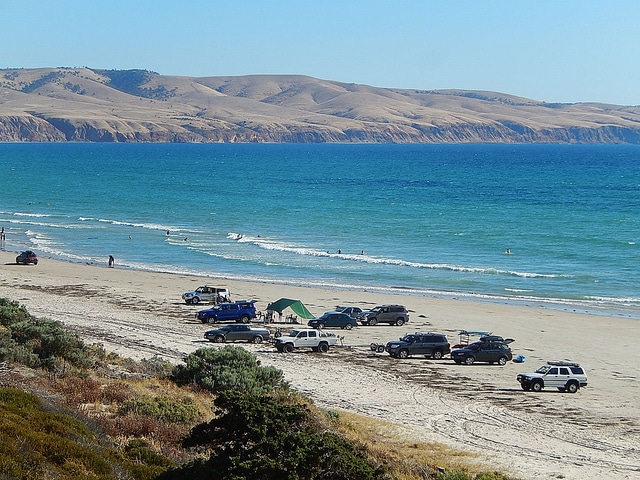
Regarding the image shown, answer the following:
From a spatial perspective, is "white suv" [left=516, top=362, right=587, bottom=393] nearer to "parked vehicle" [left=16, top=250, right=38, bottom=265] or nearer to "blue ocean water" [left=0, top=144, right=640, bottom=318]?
"blue ocean water" [left=0, top=144, right=640, bottom=318]

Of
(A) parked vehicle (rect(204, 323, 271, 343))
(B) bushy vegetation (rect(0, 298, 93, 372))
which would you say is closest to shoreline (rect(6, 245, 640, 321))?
(A) parked vehicle (rect(204, 323, 271, 343))

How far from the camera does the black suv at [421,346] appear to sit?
3166 centimetres

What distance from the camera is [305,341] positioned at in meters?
32.2

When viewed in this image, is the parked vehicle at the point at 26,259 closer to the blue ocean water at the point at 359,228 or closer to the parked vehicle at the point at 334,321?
the blue ocean water at the point at 359,228

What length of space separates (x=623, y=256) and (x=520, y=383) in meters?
36.1

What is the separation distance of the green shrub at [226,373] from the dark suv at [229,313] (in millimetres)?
15132

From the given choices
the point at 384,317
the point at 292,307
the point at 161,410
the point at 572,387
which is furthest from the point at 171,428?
the point at 384,317

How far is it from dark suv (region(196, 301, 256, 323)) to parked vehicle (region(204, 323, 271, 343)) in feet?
10.7

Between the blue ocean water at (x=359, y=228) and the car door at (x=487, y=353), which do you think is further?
the blue ocean water at (x=359, y=228)

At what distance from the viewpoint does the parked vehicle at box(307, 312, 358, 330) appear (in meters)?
36.4

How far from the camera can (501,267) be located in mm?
56844

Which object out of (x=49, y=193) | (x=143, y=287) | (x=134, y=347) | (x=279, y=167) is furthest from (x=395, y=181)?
Answer: (x=134, y=347)

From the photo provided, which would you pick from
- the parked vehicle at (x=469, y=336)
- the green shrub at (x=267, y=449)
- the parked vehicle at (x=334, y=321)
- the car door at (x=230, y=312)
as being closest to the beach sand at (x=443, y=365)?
the parked vehicle at (x=469, y=336)

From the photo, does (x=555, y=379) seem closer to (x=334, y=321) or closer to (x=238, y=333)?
(x=334, y=321)
